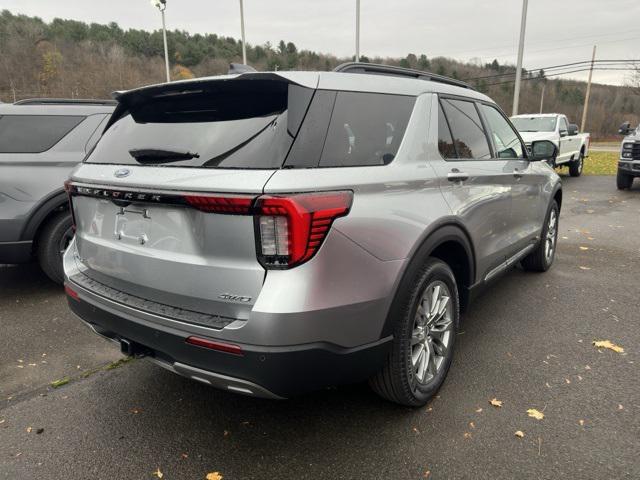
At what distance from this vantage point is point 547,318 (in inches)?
160

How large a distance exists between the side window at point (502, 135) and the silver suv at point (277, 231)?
1.03m

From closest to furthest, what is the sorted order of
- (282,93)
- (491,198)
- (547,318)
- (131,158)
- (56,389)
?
(282,93), (131,158), (56,389), (491,198), (547,318)

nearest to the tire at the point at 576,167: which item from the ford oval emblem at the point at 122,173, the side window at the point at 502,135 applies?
the side window at the point at 502,135

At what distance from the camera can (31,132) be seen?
4.66 meters

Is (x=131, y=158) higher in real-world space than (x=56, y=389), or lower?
higher

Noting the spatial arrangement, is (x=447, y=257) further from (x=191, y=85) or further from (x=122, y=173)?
(x=122, y=173)

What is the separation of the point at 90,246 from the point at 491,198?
2.64m

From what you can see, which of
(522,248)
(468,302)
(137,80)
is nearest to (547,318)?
(522,248)

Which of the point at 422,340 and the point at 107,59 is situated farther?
the point at 107,59

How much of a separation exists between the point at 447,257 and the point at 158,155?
182 cm

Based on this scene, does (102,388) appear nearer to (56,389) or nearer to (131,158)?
(56,389)

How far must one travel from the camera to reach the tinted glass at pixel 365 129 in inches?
84.7

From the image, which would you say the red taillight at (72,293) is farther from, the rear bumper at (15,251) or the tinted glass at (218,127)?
the rear bumper at (15,251)

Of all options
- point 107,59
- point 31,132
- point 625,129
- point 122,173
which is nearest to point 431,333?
point 122,173
